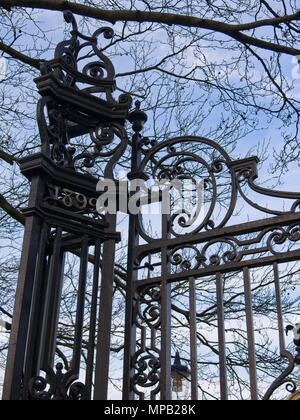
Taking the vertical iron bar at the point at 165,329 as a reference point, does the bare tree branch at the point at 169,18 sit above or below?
above

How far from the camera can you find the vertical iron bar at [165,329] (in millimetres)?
2922

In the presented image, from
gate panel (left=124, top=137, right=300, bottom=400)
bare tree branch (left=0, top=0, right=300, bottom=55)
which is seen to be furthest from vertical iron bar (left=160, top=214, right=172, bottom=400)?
bare tree branch (left=0, top=0, right=300, bottom=55)

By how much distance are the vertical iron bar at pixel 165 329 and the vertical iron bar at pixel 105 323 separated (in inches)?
10.4

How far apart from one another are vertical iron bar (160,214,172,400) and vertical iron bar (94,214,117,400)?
0.87 ft

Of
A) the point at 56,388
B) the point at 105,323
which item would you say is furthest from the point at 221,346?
the point at 56,388

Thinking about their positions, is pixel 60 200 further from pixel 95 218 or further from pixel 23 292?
pixel 23 292

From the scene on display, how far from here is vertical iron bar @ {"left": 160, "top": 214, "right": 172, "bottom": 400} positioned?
2.92m

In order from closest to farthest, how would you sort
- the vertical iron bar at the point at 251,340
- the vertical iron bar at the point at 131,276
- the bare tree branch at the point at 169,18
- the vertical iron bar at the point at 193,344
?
the vertical iron bar at the point at 251,340 → the vertical iron bar at the point at 193,344 → the vertical iron bar at the point at 131,276 → the bare tree branch at the point at 169,18

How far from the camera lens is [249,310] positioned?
288 cm

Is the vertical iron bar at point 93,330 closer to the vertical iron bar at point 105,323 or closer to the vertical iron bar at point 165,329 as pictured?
the vertical iron bar at point 105,323

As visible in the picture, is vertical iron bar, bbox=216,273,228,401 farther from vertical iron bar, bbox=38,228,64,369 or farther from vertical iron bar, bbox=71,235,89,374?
vertical iron bar, bbox=38,228,64,369

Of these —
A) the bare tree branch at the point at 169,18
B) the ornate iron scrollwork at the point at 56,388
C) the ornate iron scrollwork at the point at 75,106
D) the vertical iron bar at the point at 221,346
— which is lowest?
the ornate iron scrollwork at the point at 56,388

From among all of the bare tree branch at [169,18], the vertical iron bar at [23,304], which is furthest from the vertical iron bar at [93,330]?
the bare tree branch at [169,18]
